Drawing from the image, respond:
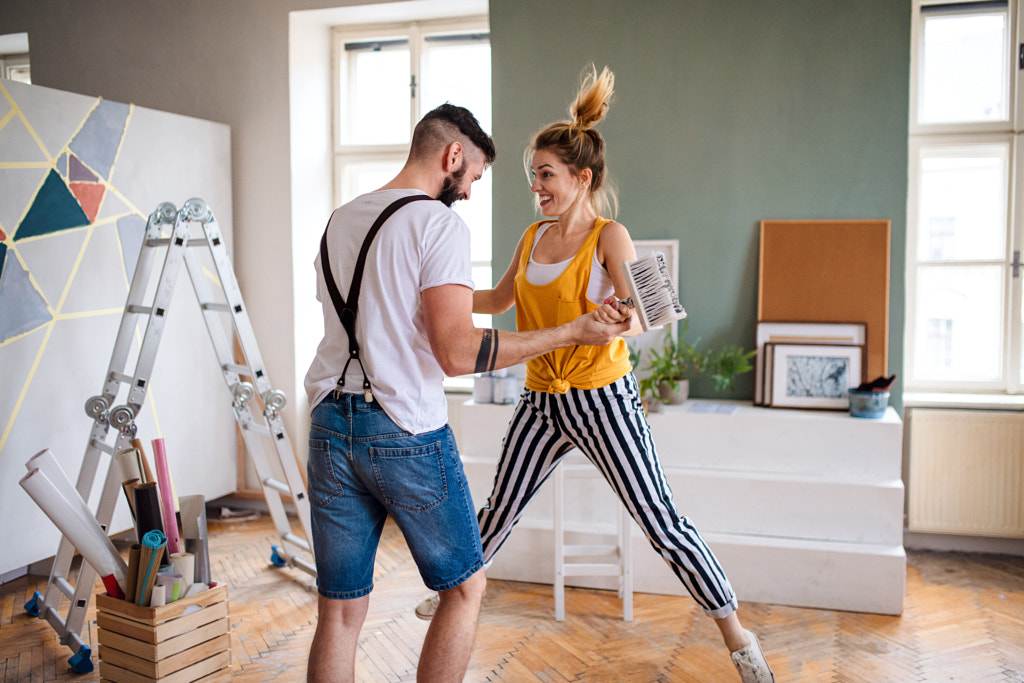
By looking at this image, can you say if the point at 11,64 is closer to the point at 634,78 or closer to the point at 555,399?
the point at 634,78

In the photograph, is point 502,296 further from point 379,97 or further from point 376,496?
point 379,97

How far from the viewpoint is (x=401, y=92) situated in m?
4.62

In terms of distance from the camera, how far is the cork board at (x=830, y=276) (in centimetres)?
341

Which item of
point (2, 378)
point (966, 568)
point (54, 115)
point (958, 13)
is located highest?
point (958, 13)

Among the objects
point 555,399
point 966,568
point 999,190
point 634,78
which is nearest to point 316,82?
point 634,78

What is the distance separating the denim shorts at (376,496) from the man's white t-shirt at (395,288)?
43 millimetres

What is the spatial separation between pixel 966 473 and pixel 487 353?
9.67 ft

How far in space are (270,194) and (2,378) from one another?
1668 millimetres

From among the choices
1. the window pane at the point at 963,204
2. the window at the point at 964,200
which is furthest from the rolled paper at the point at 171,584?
the window pane at the point at 963,204

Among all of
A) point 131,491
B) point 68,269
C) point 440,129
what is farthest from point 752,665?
point 68,269

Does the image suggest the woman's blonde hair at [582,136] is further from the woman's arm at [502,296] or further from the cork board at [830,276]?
the cork board at [830,276]

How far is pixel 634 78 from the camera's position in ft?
12.1

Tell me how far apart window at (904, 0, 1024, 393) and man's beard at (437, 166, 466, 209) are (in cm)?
296

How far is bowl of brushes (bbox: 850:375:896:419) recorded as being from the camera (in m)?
3.18
